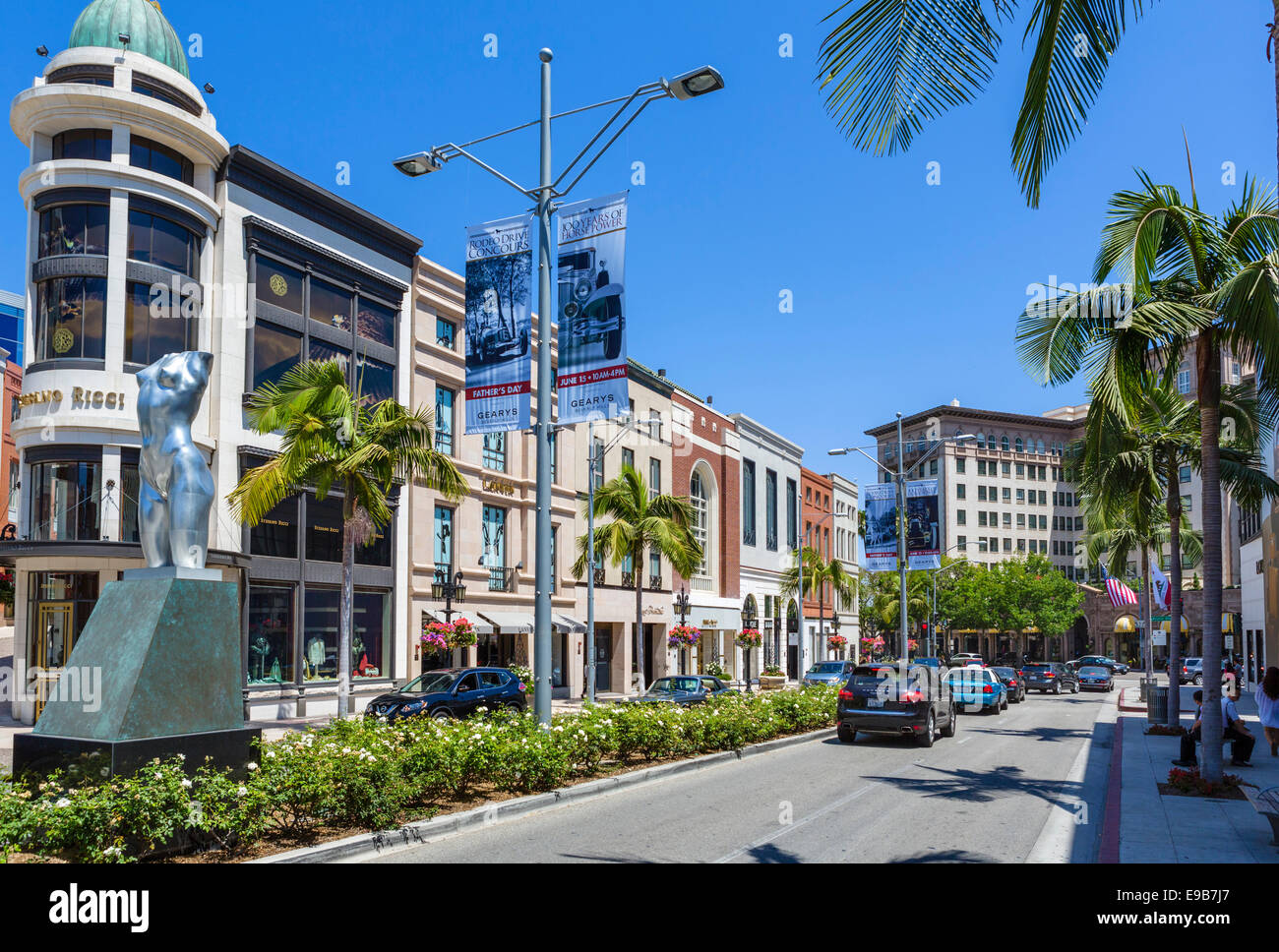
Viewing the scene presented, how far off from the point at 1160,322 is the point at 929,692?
11.0m

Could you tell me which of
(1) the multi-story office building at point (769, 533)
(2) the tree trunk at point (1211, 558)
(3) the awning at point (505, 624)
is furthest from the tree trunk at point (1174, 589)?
(1) the multi-story office building at point (769, 533)

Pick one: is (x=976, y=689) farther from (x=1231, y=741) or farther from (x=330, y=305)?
(x=330, y=305)

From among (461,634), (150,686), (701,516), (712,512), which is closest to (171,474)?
(150,686)

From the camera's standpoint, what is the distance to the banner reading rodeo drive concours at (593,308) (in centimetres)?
1459

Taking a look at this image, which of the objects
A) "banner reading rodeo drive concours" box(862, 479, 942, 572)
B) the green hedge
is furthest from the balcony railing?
the green hedge

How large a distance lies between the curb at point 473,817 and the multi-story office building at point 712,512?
1414 inches

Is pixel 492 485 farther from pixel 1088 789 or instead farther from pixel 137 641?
pixel 137 641

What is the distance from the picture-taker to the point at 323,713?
29047mm

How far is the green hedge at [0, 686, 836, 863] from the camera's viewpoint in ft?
26.6

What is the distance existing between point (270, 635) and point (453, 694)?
733 centimetres

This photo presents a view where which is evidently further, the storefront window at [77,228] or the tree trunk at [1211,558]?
the storefront window at [77,228]

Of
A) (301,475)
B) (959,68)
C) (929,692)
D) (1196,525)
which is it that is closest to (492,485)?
(301,475)

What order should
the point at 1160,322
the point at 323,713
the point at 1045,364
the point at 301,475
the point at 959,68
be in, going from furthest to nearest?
the point at 323,713 → the point at 301,475 → the point at 1045,364 → the point at 1160,322 → the point at 959,68

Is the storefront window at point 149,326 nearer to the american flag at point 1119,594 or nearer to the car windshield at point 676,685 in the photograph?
the car windshield at point 676,685
